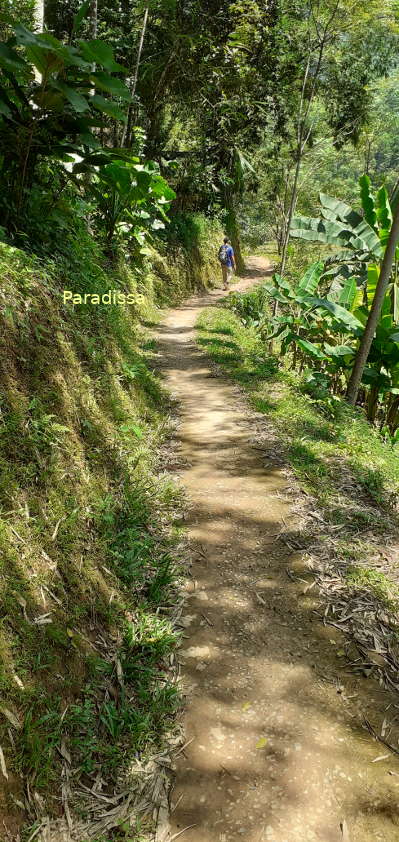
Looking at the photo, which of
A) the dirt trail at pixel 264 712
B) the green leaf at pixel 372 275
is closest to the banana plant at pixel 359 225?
the green leaf at pixel 372 275

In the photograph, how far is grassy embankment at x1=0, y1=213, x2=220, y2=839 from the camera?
6.81ft

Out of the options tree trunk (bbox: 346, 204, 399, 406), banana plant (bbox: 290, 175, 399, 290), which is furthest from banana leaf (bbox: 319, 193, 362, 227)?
tree trunk (bbox: 346, 204, 399, 406)

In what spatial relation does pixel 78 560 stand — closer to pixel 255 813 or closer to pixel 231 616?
pixel 231 616

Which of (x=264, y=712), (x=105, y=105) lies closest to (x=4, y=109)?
(x=105, y=105)

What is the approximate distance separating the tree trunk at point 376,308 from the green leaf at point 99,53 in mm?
3645

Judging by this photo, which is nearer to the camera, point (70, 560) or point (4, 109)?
point (70, 560)

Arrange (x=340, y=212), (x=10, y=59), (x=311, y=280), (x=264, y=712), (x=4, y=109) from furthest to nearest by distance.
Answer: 1. (x=311, y=280)
2. (x=340, y=212)
3. (x=4, y=109)
4. (x=10, y=59)
5. (x=264, y=712)

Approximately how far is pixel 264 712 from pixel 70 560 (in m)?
1.24

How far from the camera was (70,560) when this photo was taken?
2713 mm

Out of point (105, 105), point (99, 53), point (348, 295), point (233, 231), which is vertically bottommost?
point (348, 295)

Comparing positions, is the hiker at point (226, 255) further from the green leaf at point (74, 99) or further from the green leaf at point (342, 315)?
the green leaf at point (74, 99)

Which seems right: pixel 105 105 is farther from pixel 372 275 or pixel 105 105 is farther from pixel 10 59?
pixel 372 275

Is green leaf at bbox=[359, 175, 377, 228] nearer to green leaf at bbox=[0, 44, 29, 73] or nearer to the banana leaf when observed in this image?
the banana leaf

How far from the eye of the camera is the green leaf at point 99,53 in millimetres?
2973
